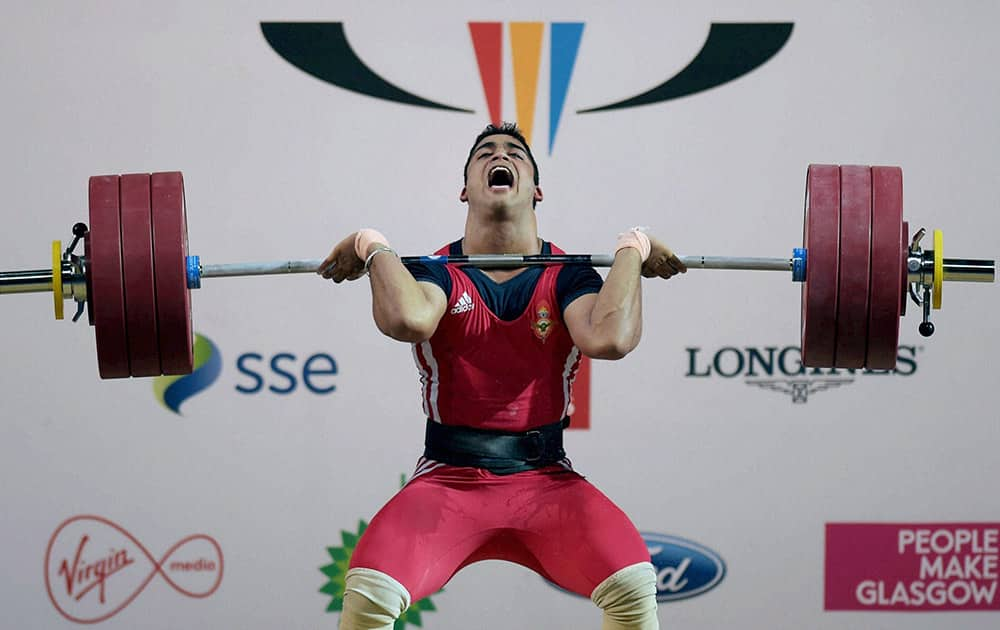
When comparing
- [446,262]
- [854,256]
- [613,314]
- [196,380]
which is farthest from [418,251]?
[854,256]

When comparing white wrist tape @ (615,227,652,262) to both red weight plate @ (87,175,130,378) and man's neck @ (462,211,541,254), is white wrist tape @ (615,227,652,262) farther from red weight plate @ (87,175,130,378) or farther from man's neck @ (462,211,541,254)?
red weight plate @ (87,175,130,378)

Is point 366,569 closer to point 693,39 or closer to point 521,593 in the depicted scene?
point 521,593

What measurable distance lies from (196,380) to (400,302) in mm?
1588

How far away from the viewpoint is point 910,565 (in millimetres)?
4105

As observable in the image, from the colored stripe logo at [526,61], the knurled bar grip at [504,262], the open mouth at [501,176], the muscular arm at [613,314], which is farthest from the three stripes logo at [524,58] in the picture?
the muscular arm at [613,314]

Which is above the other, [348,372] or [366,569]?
[348,372]

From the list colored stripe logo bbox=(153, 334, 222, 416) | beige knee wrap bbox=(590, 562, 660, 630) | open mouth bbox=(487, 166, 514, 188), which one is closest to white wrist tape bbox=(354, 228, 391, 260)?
open mouth bbox=(487, 166, 514, 188)

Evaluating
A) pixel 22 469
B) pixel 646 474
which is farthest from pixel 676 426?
pixel 22 469

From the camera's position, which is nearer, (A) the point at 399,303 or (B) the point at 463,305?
(A) the point at 399,303

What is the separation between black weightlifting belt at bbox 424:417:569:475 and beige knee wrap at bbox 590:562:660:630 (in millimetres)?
330

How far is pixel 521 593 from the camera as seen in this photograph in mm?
4102

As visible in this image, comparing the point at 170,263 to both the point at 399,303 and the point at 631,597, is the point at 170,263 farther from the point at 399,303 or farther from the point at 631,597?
the point at 631,597

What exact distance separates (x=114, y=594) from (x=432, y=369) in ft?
5.53

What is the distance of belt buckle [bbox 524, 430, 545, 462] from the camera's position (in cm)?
291
